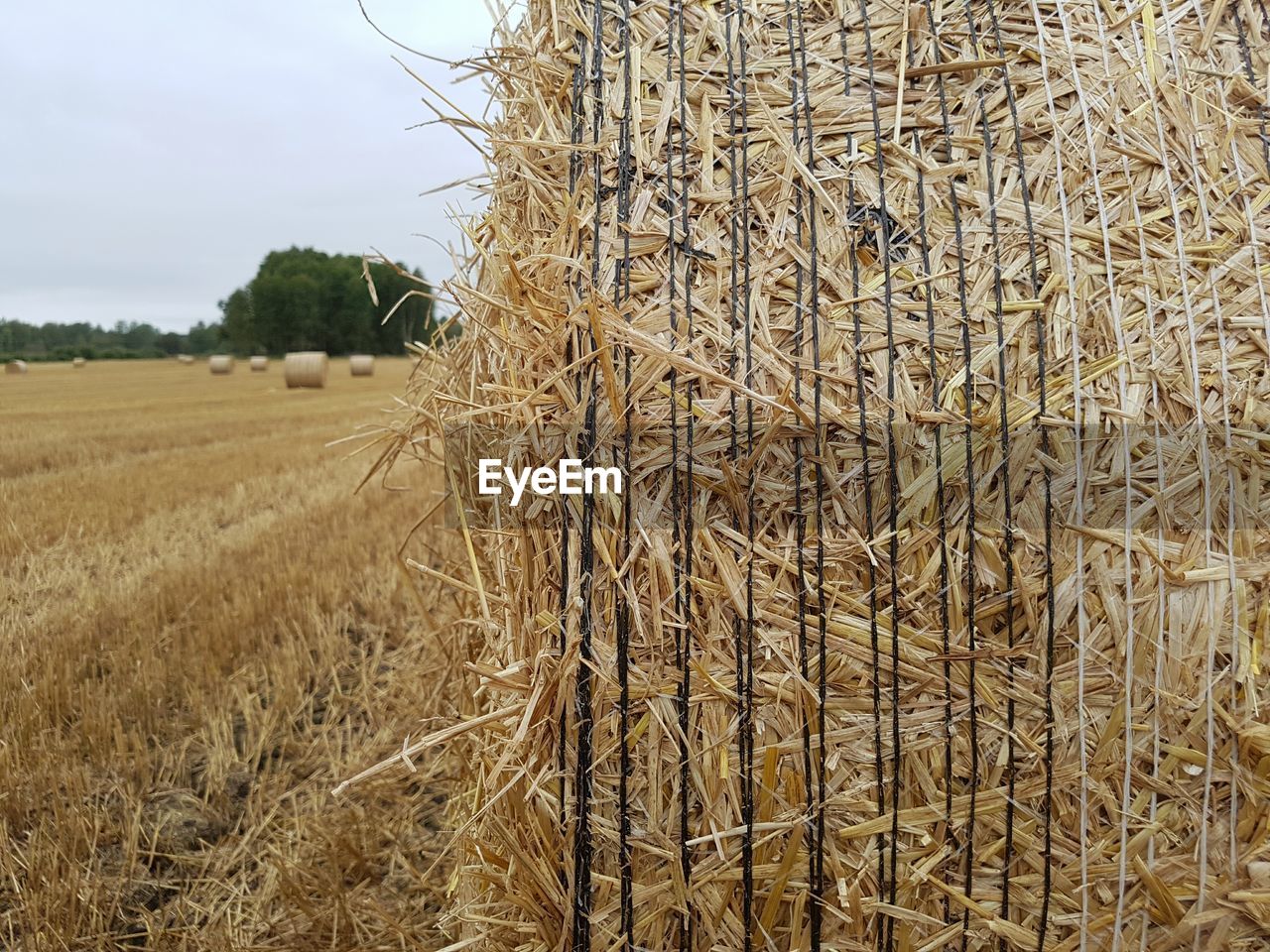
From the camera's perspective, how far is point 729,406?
4.19ft

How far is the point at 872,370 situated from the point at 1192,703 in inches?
28.8

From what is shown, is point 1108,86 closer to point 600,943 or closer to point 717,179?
point 717,179

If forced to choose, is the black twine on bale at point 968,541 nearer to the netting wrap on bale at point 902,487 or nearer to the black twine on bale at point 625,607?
the netting wrap on bale at point 902,487

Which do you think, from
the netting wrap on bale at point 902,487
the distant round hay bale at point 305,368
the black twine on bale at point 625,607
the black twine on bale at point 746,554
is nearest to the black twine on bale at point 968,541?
the netting wrap on bale at point 902,487

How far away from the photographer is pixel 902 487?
1248 mm

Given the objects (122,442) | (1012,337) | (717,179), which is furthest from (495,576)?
(122,442)

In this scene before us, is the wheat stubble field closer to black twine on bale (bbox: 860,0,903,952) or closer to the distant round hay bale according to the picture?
black twine on bale (bbox: 860,0,903,952)

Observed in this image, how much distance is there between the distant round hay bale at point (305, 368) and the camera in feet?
41.4

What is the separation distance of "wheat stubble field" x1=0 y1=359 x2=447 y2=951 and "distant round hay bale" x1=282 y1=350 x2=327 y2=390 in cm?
880

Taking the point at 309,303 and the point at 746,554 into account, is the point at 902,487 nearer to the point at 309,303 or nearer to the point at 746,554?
the point at 746,554

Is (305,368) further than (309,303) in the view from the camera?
Yes

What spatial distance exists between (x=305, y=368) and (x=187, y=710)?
11158 millimetres

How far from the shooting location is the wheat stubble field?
6.12 feet

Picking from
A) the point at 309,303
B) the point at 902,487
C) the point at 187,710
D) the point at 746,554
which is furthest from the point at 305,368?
the point at 902,487
